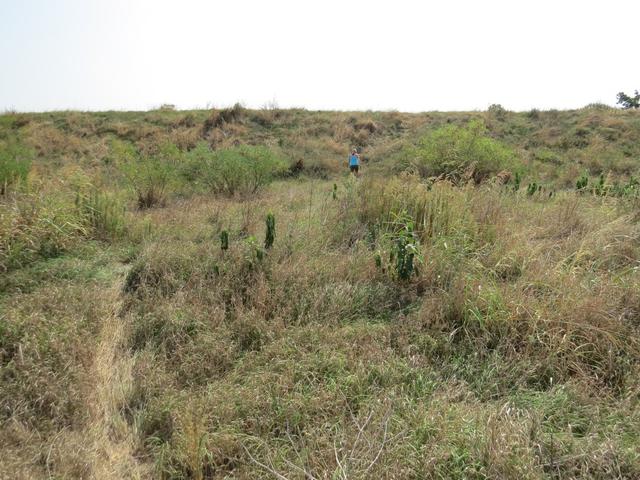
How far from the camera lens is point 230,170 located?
10023 mm

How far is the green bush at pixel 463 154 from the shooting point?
11.2 metres

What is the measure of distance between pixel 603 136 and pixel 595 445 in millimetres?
19551

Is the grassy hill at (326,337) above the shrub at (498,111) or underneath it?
underneath

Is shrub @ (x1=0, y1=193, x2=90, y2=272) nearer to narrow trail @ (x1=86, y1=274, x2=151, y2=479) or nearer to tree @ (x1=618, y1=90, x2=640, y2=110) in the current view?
narrow trail @ (x1=86, y1=274, x2=151, y2=479)

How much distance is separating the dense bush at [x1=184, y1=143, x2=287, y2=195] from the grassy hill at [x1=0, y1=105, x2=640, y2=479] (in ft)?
11.1

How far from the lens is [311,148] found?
62.9ft

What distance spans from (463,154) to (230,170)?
606 cm

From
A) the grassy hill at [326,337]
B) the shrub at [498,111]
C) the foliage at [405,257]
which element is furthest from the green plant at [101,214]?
the shrub at [498,111]

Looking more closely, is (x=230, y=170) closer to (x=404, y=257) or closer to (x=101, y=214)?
(x=101, y=214)

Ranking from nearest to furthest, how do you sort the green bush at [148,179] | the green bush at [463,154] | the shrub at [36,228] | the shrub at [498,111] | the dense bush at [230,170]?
the shrub at [36,228] → the green bush at [148,179] → the dense bush at [230,170] → the green bush at [463,154] → the shrub at [498,111]

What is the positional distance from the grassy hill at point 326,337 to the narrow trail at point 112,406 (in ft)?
0.05

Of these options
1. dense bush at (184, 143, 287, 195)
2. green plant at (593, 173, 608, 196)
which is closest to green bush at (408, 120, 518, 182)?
green plant at (593, 173, 608, 196)

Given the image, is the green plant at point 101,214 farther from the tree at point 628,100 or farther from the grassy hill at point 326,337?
the tree at point 628,100

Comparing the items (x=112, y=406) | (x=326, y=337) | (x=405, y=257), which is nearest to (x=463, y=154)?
(x=405, y=257)
